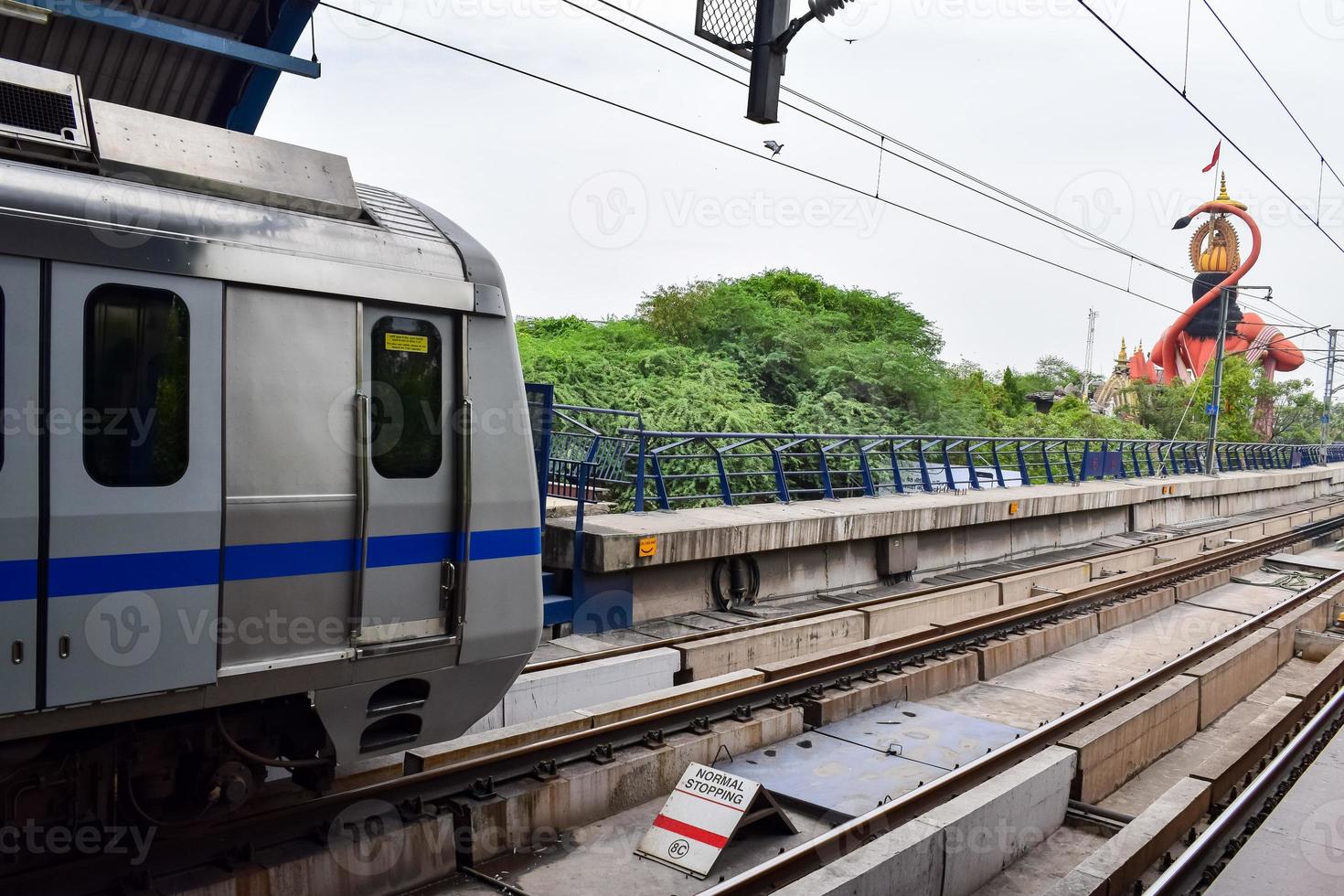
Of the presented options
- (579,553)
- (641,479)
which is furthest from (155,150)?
(641,479)

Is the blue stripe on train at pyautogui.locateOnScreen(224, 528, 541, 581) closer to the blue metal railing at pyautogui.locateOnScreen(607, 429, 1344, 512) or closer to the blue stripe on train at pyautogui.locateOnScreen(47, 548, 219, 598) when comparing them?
the blue stripe on train at pyautogui.locateOnScreen(47, 548, 219, 598)

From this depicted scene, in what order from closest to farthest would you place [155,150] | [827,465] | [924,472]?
[155,150], [827,465], [924,472]

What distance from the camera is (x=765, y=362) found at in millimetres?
26094

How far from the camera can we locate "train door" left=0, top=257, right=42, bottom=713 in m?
4.09

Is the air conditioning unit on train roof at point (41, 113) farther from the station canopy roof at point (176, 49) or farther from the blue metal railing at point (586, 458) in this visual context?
the blue metal railing at point (586, 458)

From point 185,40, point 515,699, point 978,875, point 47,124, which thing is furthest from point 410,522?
point 185,40

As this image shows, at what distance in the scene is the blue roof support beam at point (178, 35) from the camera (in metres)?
8.20

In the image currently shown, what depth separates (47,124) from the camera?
15.7 feet

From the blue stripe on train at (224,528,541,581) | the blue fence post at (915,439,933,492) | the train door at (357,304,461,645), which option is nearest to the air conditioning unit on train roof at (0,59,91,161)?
the train door at (357,304,461,645)

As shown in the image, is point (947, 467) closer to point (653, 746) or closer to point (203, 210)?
point (653, 746)

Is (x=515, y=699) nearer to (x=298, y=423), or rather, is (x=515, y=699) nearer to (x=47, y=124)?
(x=298, y=423)

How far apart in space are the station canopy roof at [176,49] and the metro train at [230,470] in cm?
468

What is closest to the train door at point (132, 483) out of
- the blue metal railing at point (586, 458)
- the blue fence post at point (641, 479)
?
the blue fence post at point (641, 479)

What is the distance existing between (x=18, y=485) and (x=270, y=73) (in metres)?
8.00
